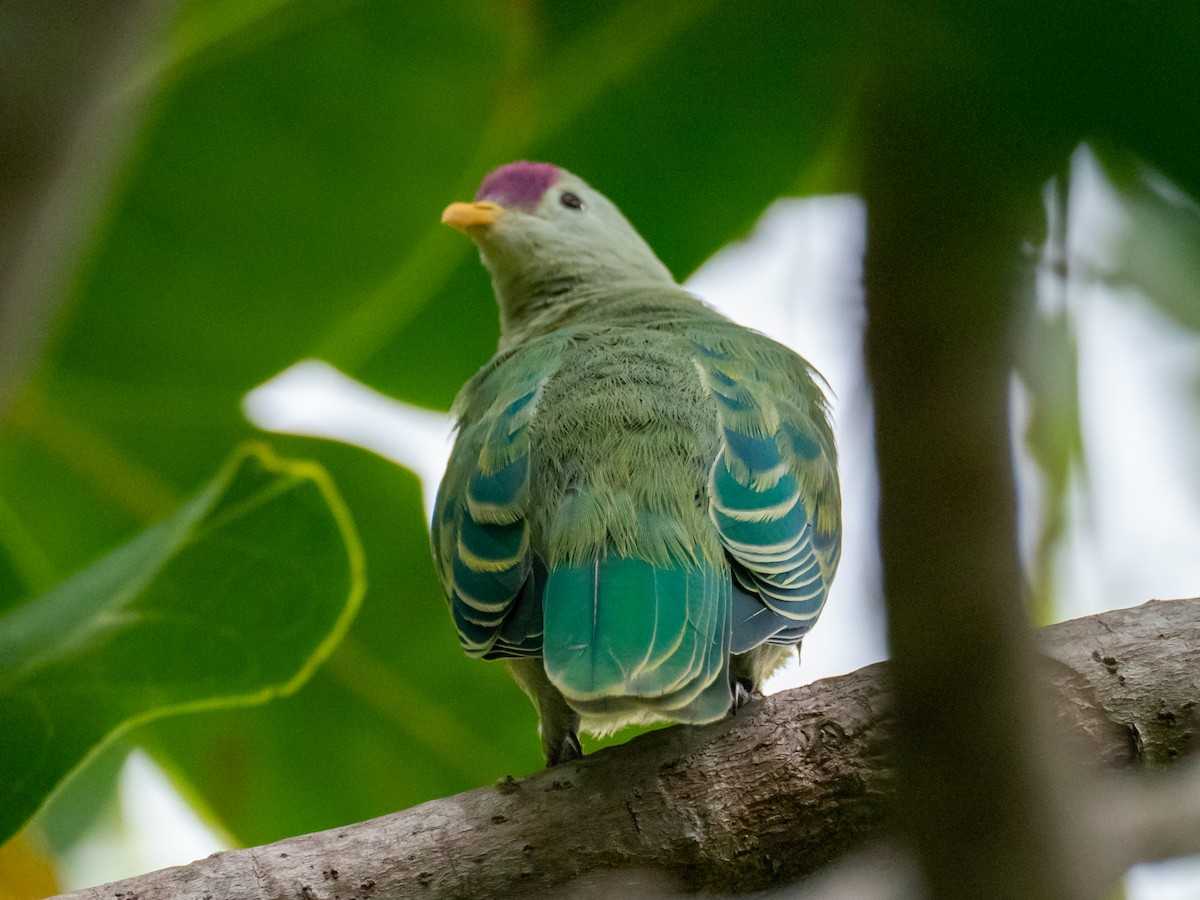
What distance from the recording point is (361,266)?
3463 mm

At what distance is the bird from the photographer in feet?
7.13

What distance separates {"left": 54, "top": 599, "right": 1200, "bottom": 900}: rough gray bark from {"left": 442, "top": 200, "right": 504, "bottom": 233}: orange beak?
195cm

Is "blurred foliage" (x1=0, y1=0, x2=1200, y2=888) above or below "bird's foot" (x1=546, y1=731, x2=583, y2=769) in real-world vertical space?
above

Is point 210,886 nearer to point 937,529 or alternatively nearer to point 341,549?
point 341,549

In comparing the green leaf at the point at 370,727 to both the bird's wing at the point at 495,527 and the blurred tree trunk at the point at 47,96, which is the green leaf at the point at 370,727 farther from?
the blurred tree trunk at the point at 47,96

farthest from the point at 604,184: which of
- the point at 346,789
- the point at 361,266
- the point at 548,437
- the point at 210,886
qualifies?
the point at 210,886

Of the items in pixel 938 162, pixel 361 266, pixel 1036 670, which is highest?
pixel 361 266

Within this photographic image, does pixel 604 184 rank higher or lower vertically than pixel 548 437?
higher

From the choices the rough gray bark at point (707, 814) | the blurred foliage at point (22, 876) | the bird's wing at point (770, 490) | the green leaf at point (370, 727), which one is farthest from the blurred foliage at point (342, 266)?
the rough gray bark at point (707, 814)

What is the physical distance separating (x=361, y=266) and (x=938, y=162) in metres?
2.97

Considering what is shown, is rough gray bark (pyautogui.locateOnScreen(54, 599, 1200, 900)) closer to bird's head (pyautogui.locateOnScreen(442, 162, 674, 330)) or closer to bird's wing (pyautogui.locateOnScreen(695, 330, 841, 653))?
bird's wing (pyautogui.locateOnScreen(695, 330, 841, 653))

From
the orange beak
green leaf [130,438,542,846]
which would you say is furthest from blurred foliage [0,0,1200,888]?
the orange beak

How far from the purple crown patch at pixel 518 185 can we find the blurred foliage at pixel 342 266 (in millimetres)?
321

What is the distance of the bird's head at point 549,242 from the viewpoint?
3912mm
